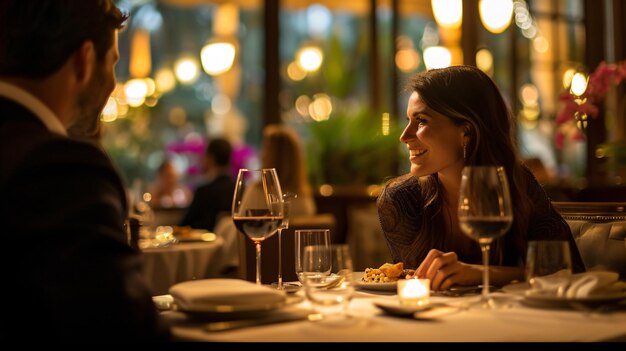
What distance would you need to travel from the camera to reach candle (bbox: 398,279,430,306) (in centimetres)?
175

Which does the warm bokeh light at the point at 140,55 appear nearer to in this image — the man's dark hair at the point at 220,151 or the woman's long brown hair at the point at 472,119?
the man's dark hair at the point at 220,151

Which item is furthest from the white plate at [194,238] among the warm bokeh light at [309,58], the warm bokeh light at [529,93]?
the warm bokeh light at [529,93]

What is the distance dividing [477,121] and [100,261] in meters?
1.43

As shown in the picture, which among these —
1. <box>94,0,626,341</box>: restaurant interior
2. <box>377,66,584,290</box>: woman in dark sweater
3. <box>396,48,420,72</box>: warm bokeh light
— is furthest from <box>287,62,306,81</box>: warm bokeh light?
<box>377,66,584,290</box>: woman in dark sweater

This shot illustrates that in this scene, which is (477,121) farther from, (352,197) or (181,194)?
(181,194)

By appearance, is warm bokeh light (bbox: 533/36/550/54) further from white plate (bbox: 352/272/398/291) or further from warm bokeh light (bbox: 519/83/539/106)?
white plate (bbox: 352/272/398/291)

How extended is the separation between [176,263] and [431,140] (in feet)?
7.19

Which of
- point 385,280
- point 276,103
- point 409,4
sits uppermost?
point 409,4

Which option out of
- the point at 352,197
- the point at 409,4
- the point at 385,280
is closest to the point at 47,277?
the point at 385,280

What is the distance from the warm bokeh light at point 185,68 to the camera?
8.09 meters

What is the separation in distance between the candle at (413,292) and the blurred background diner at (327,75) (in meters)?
4.86

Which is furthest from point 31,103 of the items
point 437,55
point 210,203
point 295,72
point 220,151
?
point 437,55

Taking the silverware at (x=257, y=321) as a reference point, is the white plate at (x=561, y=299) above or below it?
above

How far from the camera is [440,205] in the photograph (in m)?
2.53
